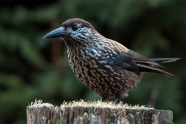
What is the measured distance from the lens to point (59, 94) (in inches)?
291

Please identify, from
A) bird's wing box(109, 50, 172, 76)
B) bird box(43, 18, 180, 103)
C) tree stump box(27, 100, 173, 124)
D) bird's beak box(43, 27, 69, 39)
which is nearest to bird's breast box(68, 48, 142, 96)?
bird box(43, 18, 180, 103)

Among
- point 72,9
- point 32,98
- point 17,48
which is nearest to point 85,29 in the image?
point 72,9

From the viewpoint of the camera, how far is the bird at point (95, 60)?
407 centimetres

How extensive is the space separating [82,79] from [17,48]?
4.10 metres

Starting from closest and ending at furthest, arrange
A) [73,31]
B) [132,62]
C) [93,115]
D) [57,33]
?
[93,115]
[57,33]
[73,31]
[132,62]

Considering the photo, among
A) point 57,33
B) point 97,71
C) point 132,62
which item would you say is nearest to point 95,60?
point 97,71

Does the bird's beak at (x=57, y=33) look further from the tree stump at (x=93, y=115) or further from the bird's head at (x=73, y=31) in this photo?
the tree stump at (x=93, y=115)

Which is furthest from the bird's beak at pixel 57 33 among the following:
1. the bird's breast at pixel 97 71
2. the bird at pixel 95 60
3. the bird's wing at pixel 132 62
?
the bird's wing at pixel 132 62

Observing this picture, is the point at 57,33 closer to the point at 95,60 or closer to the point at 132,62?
the point at 95,60

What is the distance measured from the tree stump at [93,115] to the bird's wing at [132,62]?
5.29 feet

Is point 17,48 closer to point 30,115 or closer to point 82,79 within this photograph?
Result: point 82,79

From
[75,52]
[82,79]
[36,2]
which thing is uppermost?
[36,2]

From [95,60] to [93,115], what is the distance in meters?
1.65

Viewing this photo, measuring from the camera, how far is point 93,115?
8.18ft
